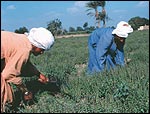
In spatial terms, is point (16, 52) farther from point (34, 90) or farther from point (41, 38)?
point (34, 90)

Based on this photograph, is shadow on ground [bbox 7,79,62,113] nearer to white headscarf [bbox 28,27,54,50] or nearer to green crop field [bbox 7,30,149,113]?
green crop field [bbox 7,30,149,113]

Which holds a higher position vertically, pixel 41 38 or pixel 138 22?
pixel 41 38

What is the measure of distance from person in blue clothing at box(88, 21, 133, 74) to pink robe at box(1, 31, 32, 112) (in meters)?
2.17

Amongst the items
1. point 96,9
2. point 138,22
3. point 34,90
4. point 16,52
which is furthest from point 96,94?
point 138,22

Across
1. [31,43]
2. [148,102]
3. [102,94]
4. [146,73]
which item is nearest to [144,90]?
[148,102]

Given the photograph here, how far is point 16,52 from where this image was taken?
454 centimetres

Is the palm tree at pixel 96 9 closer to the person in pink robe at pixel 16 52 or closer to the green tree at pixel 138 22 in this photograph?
the green tree at pixel 138 22

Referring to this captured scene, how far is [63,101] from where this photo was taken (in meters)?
5.11

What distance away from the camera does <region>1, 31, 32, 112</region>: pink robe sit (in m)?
4.48

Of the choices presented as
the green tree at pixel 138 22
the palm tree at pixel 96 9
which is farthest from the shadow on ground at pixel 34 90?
the green tree at pixel 138 22

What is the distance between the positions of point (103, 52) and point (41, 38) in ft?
7.29

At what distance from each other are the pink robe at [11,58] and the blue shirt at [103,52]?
222 centimetres

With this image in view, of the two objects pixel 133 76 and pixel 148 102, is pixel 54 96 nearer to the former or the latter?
pixel 133 76

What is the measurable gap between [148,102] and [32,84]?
241 cm
